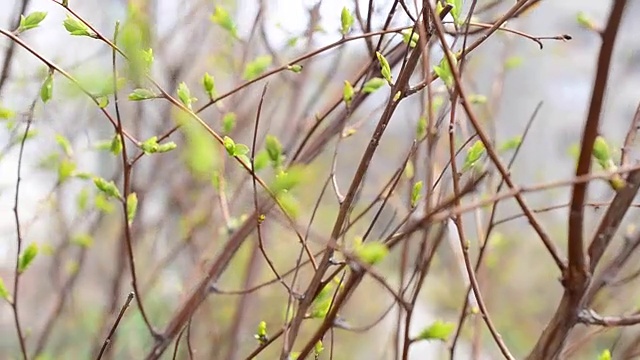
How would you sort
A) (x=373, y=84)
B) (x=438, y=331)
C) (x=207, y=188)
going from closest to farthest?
(x=438, y=331), (x=373, y=84), (x=207, y=188)

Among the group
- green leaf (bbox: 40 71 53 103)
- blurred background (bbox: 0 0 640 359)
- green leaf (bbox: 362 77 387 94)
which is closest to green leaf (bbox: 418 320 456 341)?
blurred background (bbox: 0 0 640 359)

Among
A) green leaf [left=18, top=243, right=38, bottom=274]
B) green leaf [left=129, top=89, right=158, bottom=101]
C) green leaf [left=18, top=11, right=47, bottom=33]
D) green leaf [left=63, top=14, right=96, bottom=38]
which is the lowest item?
green leaf [left=18, top=243, right=38, bottom=274]

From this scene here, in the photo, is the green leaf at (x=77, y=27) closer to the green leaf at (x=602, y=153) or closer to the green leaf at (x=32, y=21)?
the green leaf at (x=32, y=21)

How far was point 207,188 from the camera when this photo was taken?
1.04 meters

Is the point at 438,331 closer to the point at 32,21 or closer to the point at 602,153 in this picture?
the point at 602,153

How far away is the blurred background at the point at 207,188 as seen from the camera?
714 millimetres

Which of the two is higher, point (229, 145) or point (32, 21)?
point (32, 21)

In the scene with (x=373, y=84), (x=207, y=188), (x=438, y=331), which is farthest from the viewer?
(x=207, y=188)

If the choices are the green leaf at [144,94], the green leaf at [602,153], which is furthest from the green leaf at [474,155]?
the green leaf at [144,94]

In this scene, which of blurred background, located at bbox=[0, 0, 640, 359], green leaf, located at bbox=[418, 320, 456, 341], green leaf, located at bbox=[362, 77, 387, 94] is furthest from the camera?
blurred background, located at bbox=[0, 0, 640, 359]

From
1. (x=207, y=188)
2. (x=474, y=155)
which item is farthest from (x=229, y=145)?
(x=207, y=188)

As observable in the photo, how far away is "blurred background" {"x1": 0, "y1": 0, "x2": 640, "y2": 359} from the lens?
2.34ft

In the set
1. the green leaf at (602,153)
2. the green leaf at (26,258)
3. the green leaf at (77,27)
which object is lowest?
the green leaf at (602,153)

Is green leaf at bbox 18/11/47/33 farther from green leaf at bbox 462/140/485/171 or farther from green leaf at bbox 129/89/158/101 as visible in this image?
green leaf at bbox 462/140/485/171
